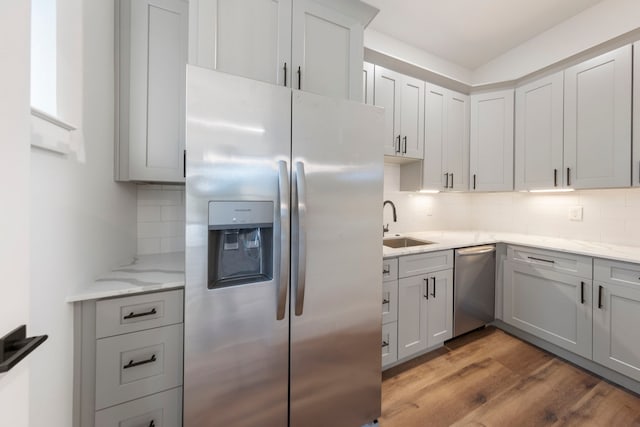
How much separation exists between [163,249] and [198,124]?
1.12 m

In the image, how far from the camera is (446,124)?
2521mm

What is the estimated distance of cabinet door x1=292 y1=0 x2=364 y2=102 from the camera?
4.54 feet

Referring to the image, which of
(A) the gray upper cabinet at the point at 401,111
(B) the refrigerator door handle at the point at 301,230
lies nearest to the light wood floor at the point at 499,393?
(B) the refrigerator door handle at the point at 301,230

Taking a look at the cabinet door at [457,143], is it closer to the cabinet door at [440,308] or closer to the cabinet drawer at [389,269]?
the cabinet door at [440,308]

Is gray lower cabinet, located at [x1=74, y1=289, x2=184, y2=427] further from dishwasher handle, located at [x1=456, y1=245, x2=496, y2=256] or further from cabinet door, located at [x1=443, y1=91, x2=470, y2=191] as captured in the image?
cabinet door, located at [x1=443, y1=91, x2=470, y2=191]

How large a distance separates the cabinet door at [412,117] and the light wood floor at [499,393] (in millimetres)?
1806

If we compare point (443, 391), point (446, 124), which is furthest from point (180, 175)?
point (446, 124)

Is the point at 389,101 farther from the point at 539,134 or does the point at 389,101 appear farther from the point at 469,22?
the point at 539,134

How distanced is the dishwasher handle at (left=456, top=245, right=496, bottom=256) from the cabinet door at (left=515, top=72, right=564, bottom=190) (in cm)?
72

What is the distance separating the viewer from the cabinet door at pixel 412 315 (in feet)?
6.01

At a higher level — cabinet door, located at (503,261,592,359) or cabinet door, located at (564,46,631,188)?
cabinet door, located at (564,46,631,188)

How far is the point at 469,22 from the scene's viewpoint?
2289 mm

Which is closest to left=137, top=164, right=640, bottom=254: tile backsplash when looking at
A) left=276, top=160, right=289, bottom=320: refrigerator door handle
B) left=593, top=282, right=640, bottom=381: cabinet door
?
left=593, top=282, right=640, bottom=381: cabinet door

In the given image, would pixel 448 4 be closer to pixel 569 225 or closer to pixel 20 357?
pixel 569 225
